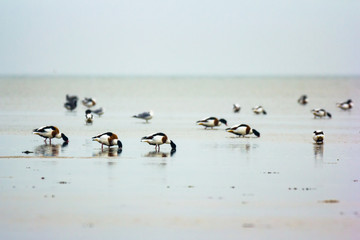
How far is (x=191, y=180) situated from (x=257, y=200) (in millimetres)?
2451

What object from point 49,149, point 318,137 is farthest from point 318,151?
point 49,149

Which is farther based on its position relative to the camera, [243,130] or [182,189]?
[243,130]

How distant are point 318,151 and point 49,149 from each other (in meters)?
7.75

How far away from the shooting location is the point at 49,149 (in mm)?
21031

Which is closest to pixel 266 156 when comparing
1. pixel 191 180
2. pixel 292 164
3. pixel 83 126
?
pixel 292 164

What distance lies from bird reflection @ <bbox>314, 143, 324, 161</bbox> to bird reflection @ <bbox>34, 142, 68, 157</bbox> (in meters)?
6.99

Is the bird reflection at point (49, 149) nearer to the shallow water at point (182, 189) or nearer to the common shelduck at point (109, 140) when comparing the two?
the shallow water at point (182, 189)

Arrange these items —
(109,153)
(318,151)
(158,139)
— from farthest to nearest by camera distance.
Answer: (318,151) < (158,139) < (109,153)

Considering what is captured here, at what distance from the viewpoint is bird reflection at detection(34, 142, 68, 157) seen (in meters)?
19.7

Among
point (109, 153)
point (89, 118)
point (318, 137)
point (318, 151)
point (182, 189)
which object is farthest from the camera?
point (89, 118)

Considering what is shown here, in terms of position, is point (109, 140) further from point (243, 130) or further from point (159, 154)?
point (243, 130)

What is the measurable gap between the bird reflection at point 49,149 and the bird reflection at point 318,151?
22.9ft

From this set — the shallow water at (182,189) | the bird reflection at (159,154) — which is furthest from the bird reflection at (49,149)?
the bird reflection at (159,154)

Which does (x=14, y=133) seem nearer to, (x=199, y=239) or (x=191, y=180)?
(x=191, y=180)
